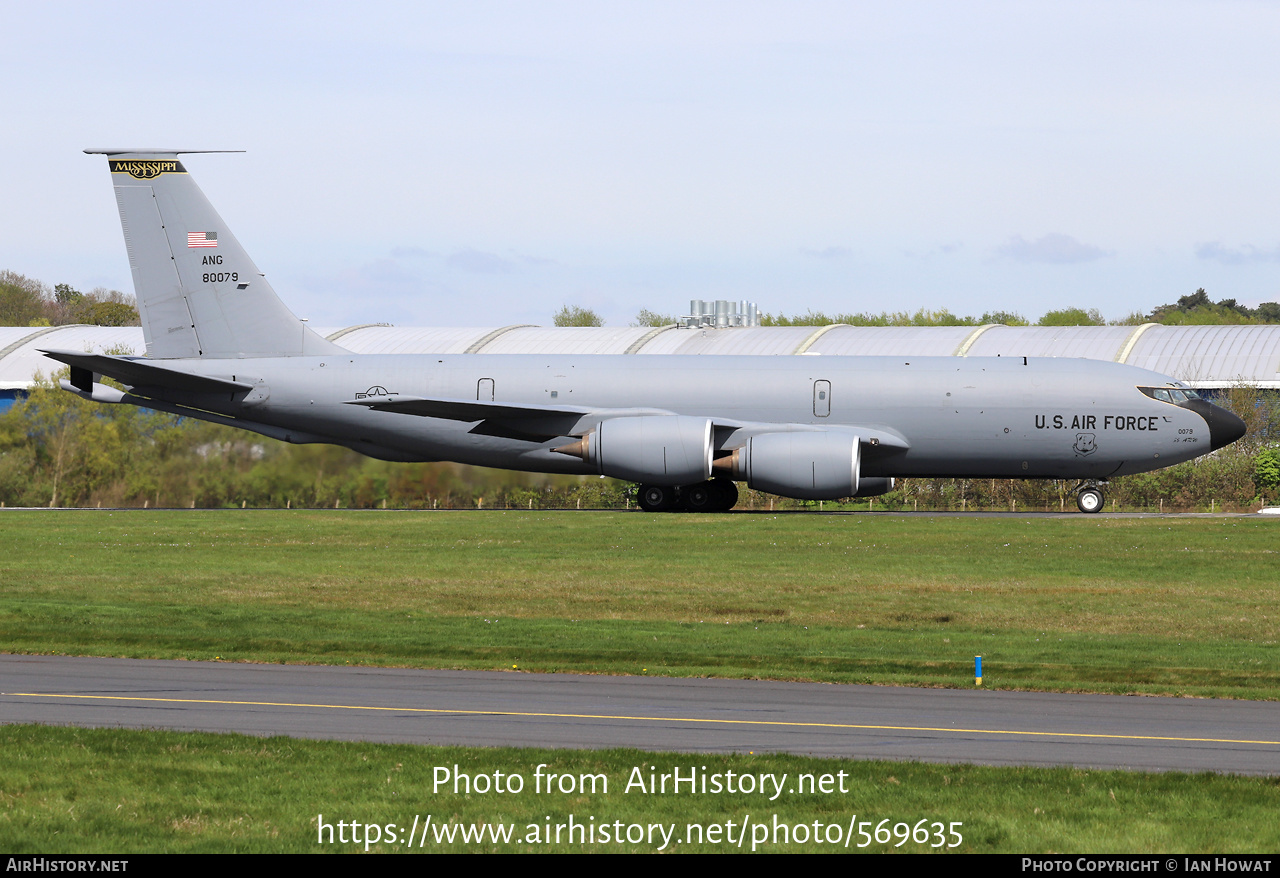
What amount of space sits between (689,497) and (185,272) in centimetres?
1640

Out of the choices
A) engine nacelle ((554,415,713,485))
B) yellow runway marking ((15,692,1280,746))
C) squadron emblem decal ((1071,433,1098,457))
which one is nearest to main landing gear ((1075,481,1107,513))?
squadron emblem decal ((1071,433,1098,457))

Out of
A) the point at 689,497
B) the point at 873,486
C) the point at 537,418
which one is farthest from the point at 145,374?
the point at 873,486

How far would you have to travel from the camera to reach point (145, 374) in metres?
40.1

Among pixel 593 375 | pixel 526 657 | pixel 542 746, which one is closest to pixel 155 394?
pixel 593 375

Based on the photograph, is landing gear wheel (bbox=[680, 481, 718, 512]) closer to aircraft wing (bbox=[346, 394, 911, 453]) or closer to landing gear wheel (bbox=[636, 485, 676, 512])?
landing gear wheel (bbox=[636, 485, 676, 512])

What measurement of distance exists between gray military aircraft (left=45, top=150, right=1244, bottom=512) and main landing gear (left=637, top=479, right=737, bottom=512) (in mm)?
58

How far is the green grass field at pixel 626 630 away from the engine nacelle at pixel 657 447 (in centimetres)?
154

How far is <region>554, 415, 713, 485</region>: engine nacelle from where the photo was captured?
3925 centimetres

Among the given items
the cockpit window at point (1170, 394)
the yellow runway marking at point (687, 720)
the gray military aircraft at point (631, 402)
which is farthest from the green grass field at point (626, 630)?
the cockpit window at point (1170, 394)

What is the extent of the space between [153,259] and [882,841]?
38101 millimetres

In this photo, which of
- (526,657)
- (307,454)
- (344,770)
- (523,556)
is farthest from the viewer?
(307,454)

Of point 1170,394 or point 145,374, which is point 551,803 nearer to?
point 145,374

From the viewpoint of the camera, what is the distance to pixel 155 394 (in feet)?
137
